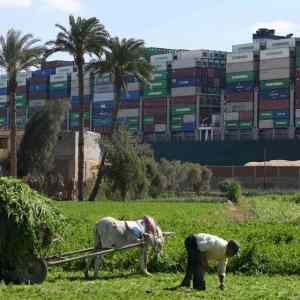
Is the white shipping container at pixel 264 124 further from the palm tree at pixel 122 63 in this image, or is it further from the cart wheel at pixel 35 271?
the cart wheel at pixel 35 271

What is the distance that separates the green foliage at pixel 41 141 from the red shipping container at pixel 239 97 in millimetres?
75720

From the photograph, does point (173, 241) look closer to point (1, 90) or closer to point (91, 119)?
point (91, 119)

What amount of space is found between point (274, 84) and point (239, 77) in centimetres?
976

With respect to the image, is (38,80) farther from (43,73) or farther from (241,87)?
(241,87)

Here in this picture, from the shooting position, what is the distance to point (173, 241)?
17.3m

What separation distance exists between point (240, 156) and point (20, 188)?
117006 millimetres

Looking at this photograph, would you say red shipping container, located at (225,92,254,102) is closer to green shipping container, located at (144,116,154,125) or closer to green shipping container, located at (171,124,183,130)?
green shipping container, located at (171,124,183,130)

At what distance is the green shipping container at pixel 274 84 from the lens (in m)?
132

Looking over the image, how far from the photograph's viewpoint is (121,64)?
58.2 meters

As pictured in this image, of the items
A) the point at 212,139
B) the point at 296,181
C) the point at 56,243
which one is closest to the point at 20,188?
the point at 56,243

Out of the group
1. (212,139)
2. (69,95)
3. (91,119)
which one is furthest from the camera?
(69,95)

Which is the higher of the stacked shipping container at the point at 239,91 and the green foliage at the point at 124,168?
the stacked shipping container at the point at 239,91

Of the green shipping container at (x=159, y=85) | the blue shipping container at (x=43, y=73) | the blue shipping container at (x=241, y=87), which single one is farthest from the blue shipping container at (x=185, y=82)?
the blue shipping container at (x=43, y=73)

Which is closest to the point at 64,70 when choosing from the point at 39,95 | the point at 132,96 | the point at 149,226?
the point at 39,95
